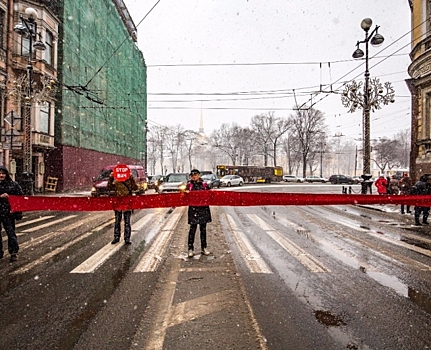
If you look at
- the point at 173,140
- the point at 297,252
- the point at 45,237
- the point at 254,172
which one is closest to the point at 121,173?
the point at 45,237

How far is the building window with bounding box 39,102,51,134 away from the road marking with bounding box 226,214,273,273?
22.2 metres

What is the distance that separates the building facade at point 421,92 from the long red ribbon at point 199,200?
14.2 meters

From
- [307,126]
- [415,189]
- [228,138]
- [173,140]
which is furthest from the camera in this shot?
[228,138]

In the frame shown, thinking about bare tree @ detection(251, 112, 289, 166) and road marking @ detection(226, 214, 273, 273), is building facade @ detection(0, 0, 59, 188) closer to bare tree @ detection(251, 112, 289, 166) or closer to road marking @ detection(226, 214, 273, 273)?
road marking @ detection(226, 214, 273, 273)

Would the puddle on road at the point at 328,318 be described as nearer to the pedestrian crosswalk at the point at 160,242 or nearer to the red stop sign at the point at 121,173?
the pedestrian crosswalk at the point at 160,242

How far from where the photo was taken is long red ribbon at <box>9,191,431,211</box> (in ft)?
20.8

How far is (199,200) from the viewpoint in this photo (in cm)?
672

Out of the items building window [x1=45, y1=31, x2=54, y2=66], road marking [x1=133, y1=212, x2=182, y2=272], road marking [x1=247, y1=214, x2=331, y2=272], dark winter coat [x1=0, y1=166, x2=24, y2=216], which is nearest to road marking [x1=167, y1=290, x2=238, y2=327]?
road marking [x1=133, y1=212, x2=182, y2=272]

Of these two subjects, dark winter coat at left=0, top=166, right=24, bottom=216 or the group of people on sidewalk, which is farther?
the group of people on sidewalk

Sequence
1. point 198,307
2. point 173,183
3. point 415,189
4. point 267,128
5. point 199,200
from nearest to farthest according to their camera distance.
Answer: point 198,307 < point 199,200 < point 415,189 < point 173,183 < point 267,128

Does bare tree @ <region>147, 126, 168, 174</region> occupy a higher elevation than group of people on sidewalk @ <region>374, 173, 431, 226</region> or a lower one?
higher

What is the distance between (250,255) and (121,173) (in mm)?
3654

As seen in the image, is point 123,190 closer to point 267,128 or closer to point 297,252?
Answer: point 297,252

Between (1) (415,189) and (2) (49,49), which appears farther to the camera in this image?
(2) (49,49)
